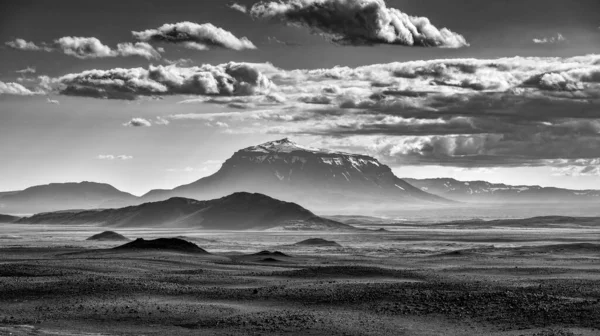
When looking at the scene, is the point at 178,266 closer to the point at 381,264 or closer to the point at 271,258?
the point at 271,258

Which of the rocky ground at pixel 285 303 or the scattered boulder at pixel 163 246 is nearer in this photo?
the rocky ground at pixel 285 303

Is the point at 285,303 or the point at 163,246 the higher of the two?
the point at 163,246

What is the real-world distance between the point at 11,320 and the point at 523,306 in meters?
30.1

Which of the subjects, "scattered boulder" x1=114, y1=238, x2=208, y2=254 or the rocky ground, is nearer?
the rocky ground

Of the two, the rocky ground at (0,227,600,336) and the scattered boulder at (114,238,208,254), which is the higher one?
the scattered boulder at (114,238,208,254)

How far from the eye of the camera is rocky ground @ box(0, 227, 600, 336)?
41.6m

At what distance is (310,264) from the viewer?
3656 inches

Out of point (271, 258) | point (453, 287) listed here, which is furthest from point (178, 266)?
point (453, 287)

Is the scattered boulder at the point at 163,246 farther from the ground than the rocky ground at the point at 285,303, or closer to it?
farther from the ground

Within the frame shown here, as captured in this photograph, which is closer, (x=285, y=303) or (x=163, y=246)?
(x=285, y=303)

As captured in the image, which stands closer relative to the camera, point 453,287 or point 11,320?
point 11,320

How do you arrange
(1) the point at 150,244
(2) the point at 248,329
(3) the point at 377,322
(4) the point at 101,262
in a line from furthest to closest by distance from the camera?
(1) the point at 150,244, (4) the point at 101,262, (3) the point at 377,322, (2) the point at 248,329

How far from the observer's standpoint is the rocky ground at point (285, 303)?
41594mm

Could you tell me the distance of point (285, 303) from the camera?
50750 millimetres
